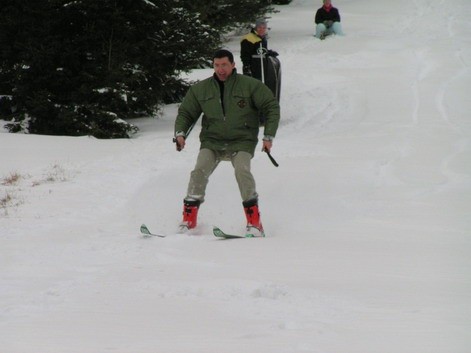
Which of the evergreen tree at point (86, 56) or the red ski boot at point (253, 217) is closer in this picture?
the red ski boot at point (253, 217)

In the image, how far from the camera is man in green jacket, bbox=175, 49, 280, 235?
25.2 feet

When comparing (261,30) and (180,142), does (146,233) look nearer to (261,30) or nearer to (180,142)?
(180,142)

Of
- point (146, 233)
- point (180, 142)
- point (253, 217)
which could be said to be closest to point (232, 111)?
point (180, 142)

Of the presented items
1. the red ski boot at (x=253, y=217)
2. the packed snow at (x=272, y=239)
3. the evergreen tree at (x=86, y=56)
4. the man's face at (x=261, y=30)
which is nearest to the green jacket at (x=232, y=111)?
the red ski boot at (x=253, y=217)

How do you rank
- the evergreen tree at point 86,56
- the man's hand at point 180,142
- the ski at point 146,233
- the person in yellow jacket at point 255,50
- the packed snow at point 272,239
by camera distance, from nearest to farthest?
the packed snow at point 272,239 < the ski at point 146,233 < the man's hand at point 180,142 < the person in yellow jacket at point 255,50 < the evergreen tree at point 86,56

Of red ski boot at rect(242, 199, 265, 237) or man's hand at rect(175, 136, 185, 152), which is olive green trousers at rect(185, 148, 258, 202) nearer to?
red ski boot at rect(242, 199, 265, 237)

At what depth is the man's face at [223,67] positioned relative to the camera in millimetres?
7547

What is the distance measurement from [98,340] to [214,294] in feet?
3.76

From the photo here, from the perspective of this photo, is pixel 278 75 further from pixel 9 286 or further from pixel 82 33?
pixel 9 286

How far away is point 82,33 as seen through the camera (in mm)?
14305

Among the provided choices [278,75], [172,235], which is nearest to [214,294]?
[172,235]

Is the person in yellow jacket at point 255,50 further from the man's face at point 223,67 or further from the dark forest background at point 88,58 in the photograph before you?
the man's face at point 223,67

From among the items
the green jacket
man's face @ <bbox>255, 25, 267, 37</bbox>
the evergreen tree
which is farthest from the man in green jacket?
the evergreen tree

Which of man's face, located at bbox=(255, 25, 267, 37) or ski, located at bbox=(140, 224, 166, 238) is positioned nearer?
ski, located at bbox=(140, 224, 166, 238)
